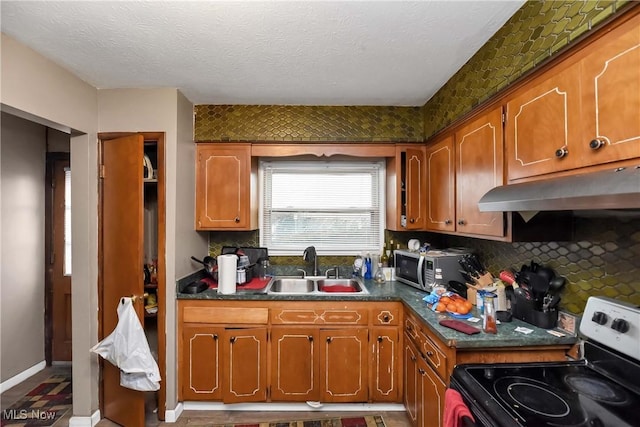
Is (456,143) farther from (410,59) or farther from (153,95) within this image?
(153,95)

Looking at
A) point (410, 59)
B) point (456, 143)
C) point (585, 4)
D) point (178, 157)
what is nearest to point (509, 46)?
point (585, 4)

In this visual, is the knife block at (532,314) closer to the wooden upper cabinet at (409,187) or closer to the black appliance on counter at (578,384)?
the black appliance on counter at (578,384)

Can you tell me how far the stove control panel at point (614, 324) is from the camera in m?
1.05

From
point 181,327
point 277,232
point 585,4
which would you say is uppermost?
point 585,4

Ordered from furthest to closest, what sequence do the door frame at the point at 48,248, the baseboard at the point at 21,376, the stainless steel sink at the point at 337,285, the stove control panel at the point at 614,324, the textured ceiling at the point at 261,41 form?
the door frame at the point at 48,248, the stainless steel sink at the point at 337,285, the baseboard at the point at 21,376, the textured ceiling at the point at 261,41, the stove control panel at the point at 614,324

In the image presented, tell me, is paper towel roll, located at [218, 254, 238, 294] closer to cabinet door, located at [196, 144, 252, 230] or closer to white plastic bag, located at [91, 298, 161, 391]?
cabinet door, located at [196, 144, 252, 230]

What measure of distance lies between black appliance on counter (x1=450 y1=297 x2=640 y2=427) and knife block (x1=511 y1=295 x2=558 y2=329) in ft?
0.74

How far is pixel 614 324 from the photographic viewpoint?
1.11 m

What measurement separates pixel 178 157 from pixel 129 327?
1275mm

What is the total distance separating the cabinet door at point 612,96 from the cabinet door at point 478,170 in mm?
507

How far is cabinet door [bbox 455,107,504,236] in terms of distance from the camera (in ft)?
5.24

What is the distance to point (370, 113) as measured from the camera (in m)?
2.61

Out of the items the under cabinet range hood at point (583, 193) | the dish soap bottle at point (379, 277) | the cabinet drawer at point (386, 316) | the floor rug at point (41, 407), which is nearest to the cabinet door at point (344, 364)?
the cabinet drawer at point (386, 316)

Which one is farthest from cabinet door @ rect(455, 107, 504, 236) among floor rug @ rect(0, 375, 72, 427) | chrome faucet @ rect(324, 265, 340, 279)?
floor rug @ rect(0, 375, 72, 427)
